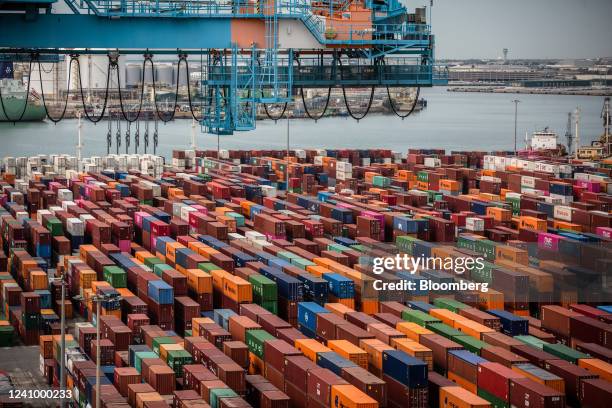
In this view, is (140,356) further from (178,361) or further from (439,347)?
(439,347)

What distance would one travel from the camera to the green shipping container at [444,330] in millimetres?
21516

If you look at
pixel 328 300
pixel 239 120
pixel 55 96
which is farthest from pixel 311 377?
pixel 55 96

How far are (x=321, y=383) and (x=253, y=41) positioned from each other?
534 cm

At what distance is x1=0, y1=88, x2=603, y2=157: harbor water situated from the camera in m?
75.5

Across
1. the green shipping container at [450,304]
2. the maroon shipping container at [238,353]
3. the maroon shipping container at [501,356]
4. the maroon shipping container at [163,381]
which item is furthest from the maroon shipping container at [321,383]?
the green shipping container at [450,304]

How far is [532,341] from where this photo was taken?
71.9ft

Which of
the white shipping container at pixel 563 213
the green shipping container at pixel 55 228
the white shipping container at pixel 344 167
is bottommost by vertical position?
the green shipping container at pixel 55 228

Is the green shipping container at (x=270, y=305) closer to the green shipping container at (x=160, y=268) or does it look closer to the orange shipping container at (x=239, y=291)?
the orange shipping container at (x=239, y=291)

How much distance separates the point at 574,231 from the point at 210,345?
15152 millimetres

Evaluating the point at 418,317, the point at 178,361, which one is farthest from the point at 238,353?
the point at 418,317

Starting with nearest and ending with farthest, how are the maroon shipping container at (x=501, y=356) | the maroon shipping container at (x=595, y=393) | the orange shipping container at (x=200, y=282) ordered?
1. the maroon shipping container at (x=595, y=393)
2. the maroon shipping container at (x=501, y=356)
3. the orange shipping container at (x=200, y=282)

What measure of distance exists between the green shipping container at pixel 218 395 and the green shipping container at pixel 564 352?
20.0 feet

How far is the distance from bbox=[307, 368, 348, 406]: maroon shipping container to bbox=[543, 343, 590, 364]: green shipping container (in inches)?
180

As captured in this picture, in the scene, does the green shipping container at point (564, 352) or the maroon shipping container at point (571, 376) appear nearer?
the maroon shipping container at point (571, 376)
